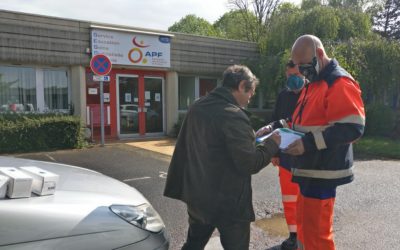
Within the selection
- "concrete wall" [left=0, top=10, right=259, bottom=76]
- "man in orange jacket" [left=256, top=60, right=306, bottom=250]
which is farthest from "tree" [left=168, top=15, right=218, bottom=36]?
"man in orange jacket" [left=256, top=60, right=306, bottom=250]

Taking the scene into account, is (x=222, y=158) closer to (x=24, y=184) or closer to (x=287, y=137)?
(x=287, y=137)

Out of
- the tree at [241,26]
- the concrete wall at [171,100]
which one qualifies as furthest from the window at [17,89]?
the tree at [241,26]

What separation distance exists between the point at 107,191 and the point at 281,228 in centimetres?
269

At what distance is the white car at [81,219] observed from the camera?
1819mm

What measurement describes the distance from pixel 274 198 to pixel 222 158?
3524mm

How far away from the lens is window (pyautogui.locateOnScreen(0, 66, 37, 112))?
10925 mm

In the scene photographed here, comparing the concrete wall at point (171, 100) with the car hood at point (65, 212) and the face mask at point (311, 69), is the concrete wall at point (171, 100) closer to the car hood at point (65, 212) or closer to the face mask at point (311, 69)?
the face mask at point (311, 69)

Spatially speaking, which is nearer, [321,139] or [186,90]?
[321,139]

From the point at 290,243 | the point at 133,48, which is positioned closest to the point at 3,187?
the point at 290,243

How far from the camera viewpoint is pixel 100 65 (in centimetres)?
1030

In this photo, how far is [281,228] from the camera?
14.8ft

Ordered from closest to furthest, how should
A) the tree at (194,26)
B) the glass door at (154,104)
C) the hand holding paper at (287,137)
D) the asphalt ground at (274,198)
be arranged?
the hand holding paper at (287,137)
the asphalt ground at (274,198)
the glass door at (154,104)
the tree at (194,26)

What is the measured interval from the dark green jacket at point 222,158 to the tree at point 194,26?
43779mm

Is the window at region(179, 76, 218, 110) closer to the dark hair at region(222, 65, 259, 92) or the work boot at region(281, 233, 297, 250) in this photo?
the work boot at region(281, 233, 297, 250)
